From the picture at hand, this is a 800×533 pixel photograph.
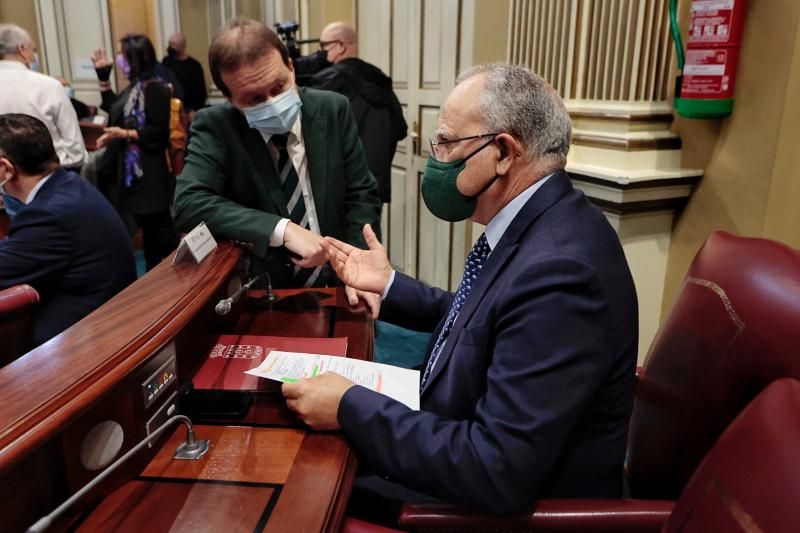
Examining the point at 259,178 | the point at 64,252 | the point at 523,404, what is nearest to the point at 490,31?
the point at 259,178

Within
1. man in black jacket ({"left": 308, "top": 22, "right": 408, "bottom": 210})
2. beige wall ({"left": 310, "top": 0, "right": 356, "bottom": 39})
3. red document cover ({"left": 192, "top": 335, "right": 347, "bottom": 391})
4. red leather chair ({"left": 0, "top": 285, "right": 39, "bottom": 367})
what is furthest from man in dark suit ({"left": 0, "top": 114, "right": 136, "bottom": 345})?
beige wall ({"left": 310, "top": 0, "right": 356, "bottom": 39})

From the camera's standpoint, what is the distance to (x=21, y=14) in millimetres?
6379

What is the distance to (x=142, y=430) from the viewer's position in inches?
40.9

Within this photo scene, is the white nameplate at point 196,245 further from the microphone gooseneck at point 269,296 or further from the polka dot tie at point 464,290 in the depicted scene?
the polka dot tie at point 464,290

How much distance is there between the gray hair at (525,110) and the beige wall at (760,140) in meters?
1.12

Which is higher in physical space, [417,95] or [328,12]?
[328,12]

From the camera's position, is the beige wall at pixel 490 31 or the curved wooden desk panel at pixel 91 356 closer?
the curved wooden desk panel at pixel 91 356

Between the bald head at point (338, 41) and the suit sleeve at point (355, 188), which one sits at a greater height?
the bald head at point (338, 41)

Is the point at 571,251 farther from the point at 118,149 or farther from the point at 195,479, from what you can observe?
the point at 118,149

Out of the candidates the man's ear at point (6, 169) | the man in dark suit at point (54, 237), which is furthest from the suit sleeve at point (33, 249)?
the man's ear at point (6, 169)

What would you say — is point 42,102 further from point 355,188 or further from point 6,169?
point 355,188

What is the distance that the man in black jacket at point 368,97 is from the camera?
11.0 ft

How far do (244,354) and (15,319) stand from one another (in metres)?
0.81

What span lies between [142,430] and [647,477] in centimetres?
99
